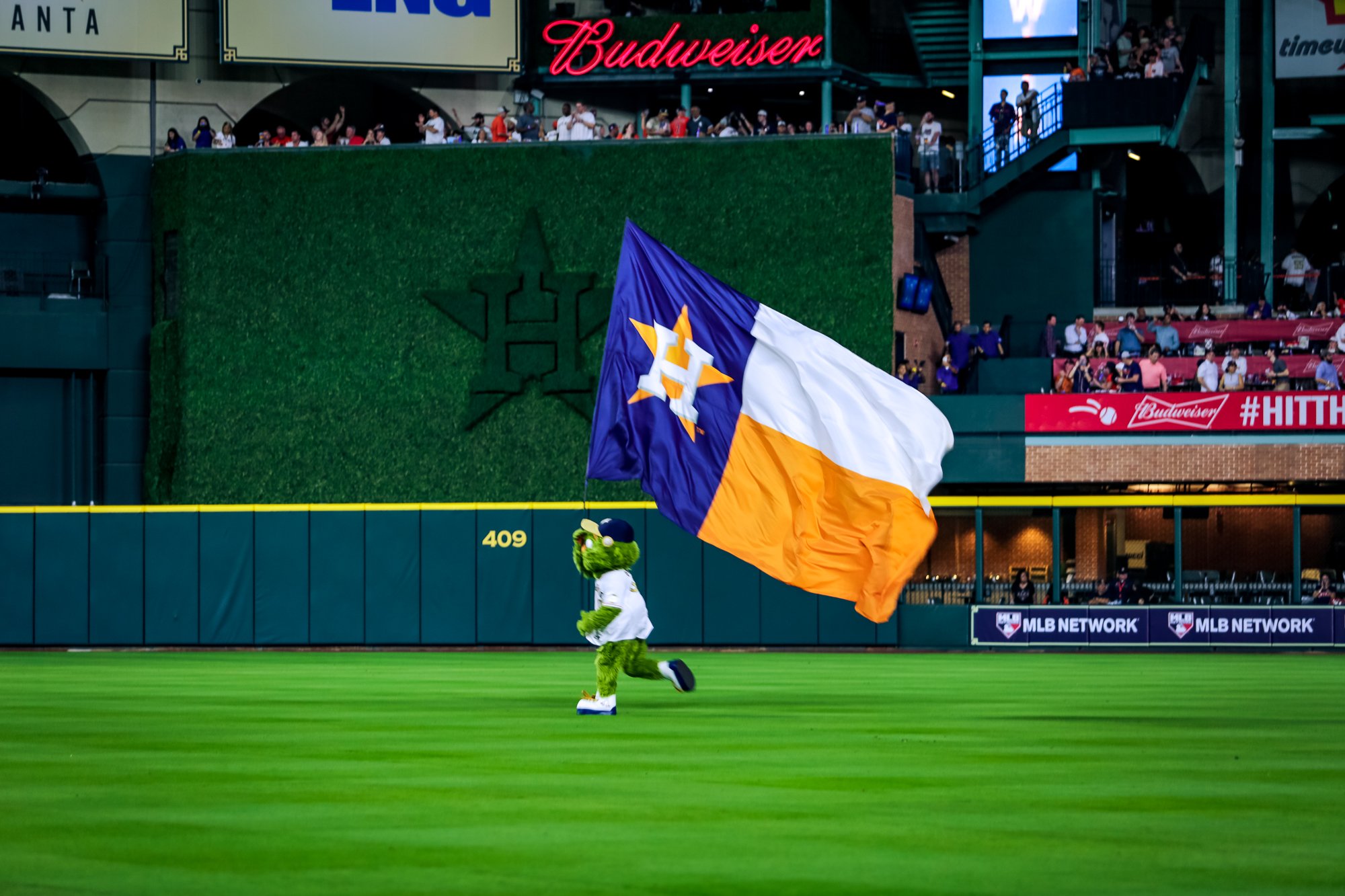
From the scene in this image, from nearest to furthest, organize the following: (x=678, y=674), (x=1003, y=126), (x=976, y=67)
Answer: (x=678, y=674) → (x=1003, y=126) → (x=976, y=67)

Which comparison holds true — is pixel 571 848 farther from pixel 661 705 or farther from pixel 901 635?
pixel 901 635

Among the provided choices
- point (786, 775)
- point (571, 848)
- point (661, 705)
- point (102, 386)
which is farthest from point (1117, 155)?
point (571, 848)

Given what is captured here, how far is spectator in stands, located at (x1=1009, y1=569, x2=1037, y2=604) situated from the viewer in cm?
3606

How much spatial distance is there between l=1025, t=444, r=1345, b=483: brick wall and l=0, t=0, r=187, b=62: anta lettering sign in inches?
858

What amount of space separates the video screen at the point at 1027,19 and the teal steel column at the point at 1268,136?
6371 mm

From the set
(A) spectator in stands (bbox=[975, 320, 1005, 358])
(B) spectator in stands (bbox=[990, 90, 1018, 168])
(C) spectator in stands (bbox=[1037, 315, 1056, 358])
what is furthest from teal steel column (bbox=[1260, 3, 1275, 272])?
(A) spectator in stands (bbox=[975, 320, 1005, 358])

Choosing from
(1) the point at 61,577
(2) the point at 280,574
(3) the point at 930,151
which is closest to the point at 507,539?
(2) the point at 280,574

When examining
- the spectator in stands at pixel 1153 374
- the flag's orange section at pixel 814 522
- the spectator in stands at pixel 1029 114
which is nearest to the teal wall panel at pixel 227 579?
the spectator in stands at pixel 1153 374

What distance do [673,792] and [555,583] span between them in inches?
1039

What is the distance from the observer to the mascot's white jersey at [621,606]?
16203mm

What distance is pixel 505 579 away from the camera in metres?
36.9

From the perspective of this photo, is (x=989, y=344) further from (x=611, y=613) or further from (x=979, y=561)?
(x=611, y=613)

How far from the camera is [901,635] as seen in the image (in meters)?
37.1

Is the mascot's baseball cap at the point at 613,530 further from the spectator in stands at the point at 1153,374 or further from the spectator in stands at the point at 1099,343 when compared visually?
the spectator in stands at the point at 1099,343
